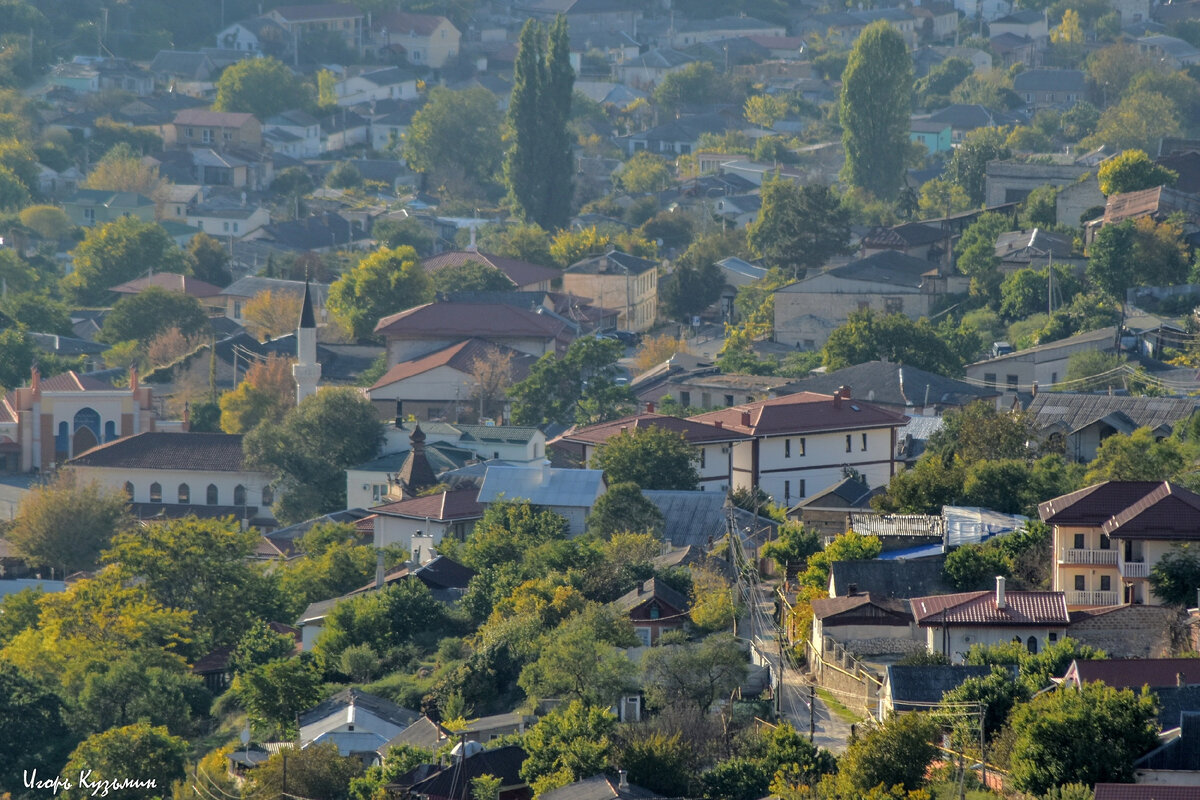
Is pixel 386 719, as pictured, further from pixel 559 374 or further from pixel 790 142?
pixel 790 142

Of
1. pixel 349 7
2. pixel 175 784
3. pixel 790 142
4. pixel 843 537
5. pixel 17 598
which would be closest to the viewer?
pixel 175 784

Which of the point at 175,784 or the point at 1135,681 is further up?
the point at 1135,681

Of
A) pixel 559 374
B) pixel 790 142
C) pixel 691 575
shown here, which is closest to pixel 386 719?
pixel 691 575

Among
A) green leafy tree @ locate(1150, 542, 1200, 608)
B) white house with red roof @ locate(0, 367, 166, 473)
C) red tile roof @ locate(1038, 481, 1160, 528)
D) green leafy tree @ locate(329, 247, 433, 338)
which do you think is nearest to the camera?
green leafy tree @ locate(1150, 542, 1200, 608)

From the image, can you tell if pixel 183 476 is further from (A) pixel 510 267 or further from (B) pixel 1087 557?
(B) pixel 1087 557

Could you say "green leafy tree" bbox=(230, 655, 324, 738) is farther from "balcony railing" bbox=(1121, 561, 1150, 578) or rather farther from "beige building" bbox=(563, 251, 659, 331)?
"beige building" bbox=(563, 251, 659, 331)

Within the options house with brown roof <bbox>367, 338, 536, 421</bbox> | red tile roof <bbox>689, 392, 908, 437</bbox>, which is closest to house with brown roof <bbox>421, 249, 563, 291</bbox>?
house with brown roof <bbox>367, 338, 536, 421</bbox>

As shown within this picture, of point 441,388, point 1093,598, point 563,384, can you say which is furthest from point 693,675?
point 441,388
